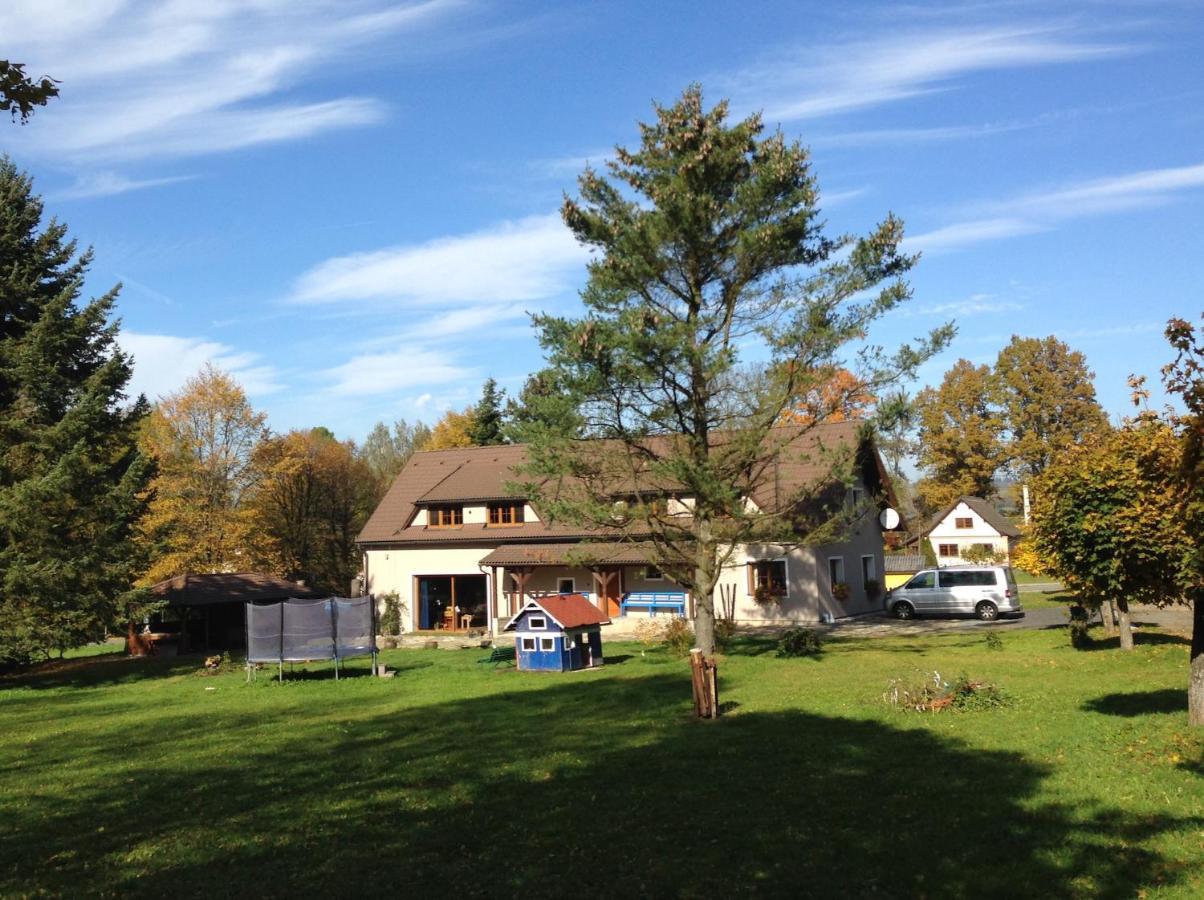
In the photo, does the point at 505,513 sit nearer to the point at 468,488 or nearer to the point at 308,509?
the point at 468,488

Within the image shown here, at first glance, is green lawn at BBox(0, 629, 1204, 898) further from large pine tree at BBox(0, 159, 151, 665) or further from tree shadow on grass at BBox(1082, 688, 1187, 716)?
large pine tree at BBox(0, 159, 151, 665)

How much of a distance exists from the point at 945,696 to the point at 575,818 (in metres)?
7.98

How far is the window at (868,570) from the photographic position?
120 ft

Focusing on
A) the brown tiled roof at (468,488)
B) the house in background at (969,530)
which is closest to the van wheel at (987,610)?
the brown tiled roof at (468,488)

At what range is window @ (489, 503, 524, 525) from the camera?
38656 mm

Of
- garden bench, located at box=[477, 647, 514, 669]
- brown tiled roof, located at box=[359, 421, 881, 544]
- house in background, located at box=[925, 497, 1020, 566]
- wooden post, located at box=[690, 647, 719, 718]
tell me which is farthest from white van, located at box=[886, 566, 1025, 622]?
house in background, located at box=[925, 497, 1020, 566]

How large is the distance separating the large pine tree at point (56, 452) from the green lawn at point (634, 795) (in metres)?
8.48

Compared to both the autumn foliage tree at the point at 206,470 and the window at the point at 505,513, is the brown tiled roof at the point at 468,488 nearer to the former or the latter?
the window at the point at 505,513

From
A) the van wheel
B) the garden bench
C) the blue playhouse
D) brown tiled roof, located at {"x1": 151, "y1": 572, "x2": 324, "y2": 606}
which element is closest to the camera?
the blue playhouse

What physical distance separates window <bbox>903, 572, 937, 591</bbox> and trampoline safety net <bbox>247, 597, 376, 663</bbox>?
19.6 m

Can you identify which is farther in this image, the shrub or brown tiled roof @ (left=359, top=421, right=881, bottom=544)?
the shrub

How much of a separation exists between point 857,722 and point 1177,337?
285 inches

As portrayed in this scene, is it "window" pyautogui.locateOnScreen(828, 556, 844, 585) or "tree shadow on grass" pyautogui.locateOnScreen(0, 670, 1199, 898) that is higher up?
"window" pyautogui.locateOnScreen(828, 556, 844, 585)

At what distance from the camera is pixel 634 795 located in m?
10.1
